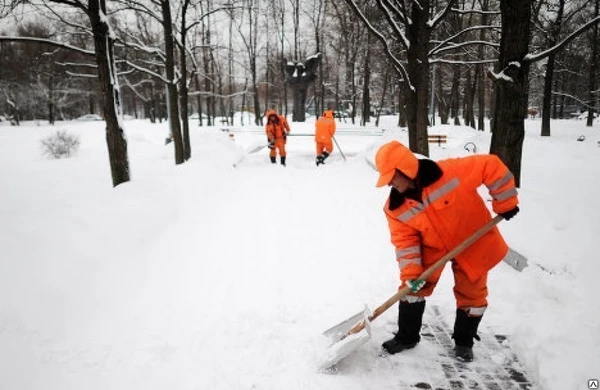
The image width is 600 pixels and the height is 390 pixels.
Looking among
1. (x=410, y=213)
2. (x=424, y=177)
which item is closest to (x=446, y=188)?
(x=424, y=177)

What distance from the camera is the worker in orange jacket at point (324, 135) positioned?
1256cm

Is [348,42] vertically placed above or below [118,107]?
above

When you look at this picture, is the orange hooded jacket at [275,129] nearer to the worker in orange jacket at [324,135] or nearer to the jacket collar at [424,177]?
the worker in orange jacket at [324,135]

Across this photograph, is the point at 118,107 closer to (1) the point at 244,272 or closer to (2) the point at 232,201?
(2) the point at 232,201

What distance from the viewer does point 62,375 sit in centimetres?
304

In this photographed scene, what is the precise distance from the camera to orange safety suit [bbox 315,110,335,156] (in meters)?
12.6

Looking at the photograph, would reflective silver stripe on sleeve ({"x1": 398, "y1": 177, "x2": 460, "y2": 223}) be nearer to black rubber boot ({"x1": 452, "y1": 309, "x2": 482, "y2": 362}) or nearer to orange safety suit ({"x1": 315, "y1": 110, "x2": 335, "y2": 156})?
black rubber boot ({"x1": 452, "y1": 309, "x2": 482, "y2": 362})

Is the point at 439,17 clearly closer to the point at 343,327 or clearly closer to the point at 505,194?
the point at 505,194

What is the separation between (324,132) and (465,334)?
32.7 ft

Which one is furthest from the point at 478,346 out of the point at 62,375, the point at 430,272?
the point at 62,375

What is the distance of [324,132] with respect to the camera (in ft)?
Result: 41.1

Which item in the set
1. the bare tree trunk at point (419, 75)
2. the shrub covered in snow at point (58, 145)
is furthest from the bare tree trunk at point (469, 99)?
the shrub covered in snow at point (58, 145)

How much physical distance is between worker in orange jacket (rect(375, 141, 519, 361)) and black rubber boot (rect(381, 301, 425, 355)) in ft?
0.20

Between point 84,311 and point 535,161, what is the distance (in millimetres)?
14672
